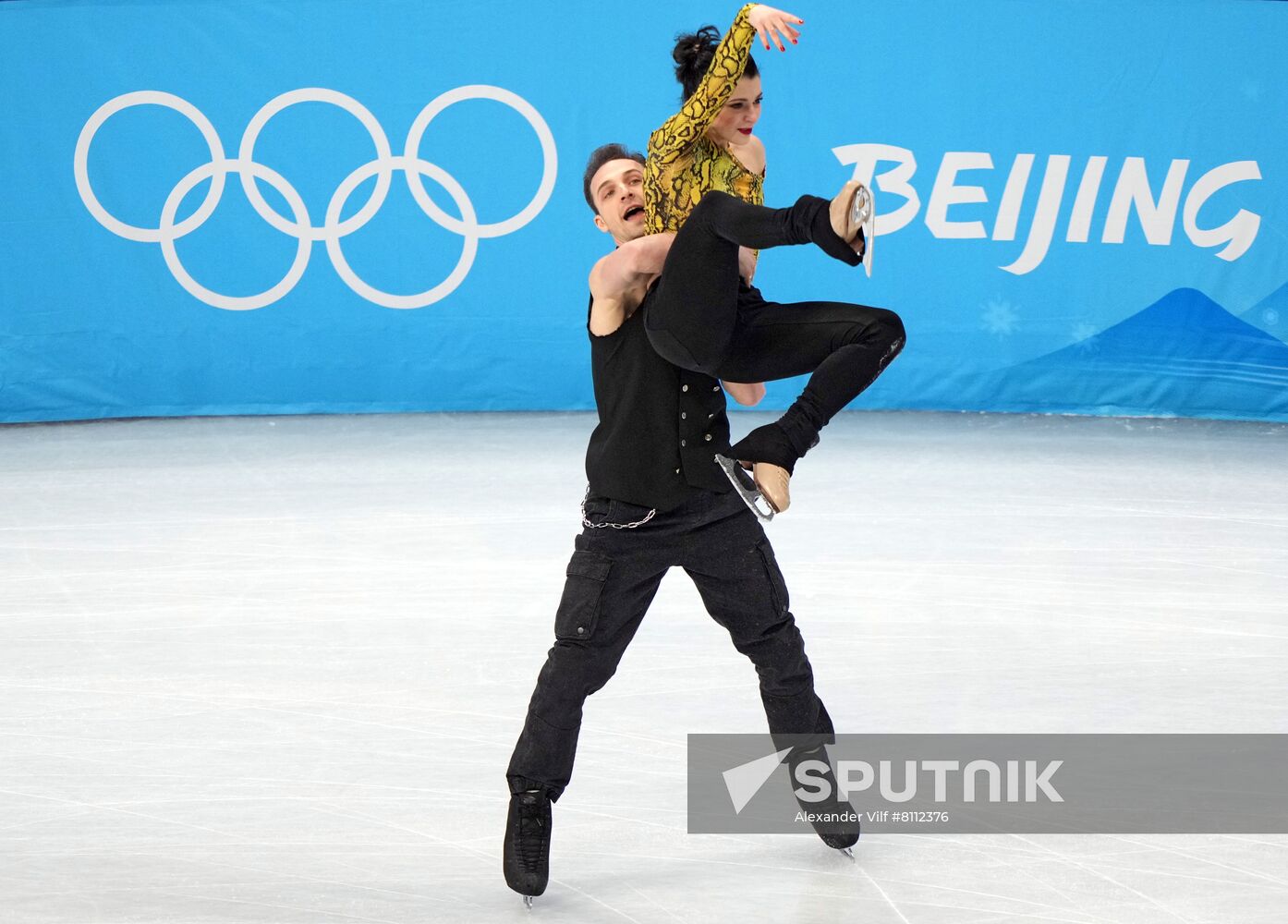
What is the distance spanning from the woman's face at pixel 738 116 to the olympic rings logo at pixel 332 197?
5.76m

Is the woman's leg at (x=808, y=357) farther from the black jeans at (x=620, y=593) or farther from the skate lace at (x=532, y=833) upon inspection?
the skate lace at (x=532, y=833)

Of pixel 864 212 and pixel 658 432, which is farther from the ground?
pixel 864 212

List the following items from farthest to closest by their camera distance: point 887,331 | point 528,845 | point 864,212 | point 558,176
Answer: point 558,176
point 528,845
point 887,331
point 864,212

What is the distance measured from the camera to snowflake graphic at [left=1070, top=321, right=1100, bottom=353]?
846 cm

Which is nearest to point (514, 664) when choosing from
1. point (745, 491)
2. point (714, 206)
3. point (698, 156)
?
point (745, 491)

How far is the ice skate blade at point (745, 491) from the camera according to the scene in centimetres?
275

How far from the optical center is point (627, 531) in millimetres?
2932

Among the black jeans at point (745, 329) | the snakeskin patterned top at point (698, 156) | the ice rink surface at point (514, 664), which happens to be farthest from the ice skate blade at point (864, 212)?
the ice rink surface at point (514, 664)

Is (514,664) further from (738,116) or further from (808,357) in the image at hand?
(738,116)

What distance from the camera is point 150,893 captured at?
2.96 m

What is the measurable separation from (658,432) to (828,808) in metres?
0.93

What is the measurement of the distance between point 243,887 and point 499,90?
624 centimetres

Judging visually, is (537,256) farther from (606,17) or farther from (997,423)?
(997,423)

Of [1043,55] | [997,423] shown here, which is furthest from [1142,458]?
[1043,55]
